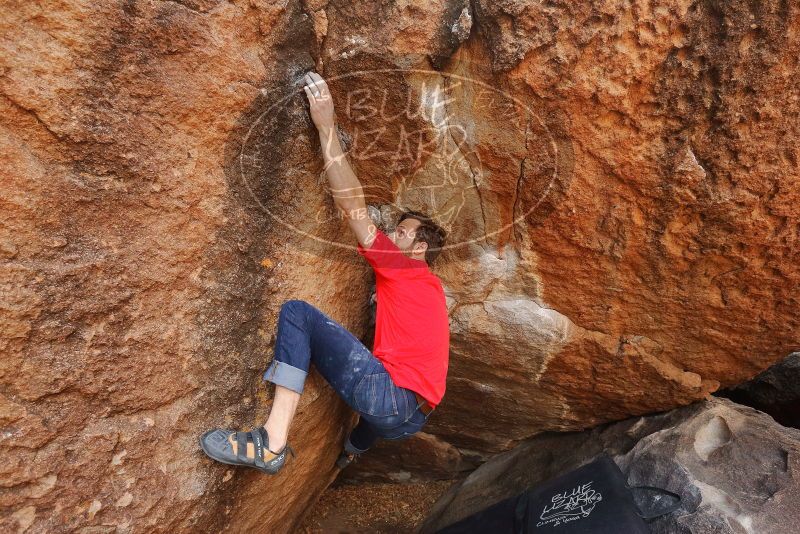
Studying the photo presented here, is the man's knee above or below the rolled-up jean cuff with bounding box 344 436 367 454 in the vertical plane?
above

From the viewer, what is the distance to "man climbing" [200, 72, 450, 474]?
6.91ft

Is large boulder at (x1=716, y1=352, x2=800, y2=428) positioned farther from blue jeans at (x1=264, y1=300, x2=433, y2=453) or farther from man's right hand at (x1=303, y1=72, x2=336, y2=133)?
man's right hand at (x1=303, y1=72, x2=336, y2=133)

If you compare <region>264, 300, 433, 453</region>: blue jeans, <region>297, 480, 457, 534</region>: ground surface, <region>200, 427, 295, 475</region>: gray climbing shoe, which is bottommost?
<region>297, 480, 457, 534</region>: ground surface

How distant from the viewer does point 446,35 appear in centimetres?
199

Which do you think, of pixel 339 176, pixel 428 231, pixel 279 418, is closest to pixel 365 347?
pixel 279 418

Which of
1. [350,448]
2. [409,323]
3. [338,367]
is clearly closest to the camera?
[338,367]

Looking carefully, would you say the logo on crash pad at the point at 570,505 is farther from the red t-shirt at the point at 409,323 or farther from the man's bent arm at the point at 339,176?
the man's bent arm at the point at 339,176

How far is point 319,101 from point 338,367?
102cm

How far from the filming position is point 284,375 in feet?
7.05

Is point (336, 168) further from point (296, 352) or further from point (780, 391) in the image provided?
point (780, 391)

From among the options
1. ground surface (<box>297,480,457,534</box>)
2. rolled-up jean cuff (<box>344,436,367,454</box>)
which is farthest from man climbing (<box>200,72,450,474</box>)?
ground surface (<box>297,480,457,534</box>)

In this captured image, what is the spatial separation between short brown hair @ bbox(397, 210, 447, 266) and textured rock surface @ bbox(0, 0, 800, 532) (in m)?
0.06

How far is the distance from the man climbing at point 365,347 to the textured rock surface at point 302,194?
82 mm

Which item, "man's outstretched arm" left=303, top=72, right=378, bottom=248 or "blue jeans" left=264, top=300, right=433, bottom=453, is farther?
"blue jeans" left=264, top=300, right=433, bottom=453
